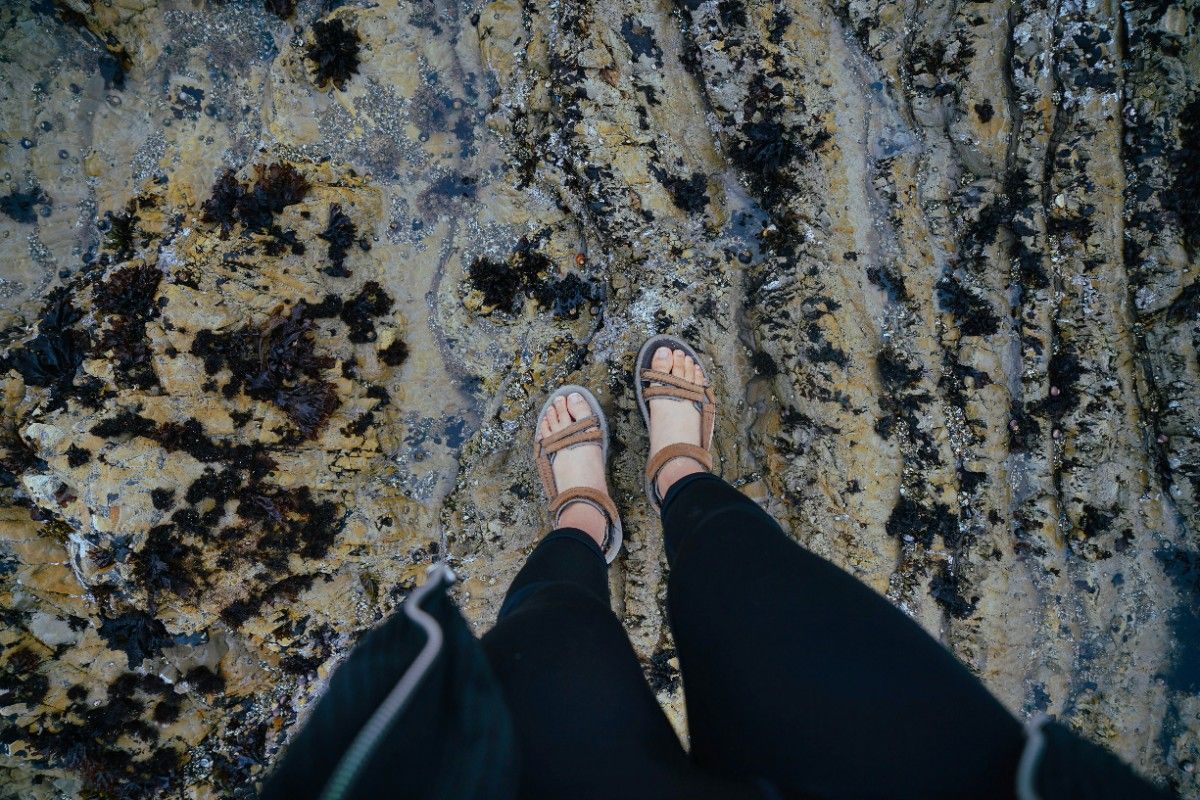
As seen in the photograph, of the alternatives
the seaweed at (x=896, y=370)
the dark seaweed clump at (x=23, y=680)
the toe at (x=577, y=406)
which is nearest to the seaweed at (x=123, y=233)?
the dark seaweed clump at (x=23, y=680)

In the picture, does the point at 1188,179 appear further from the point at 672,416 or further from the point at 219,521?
the point at 219,521

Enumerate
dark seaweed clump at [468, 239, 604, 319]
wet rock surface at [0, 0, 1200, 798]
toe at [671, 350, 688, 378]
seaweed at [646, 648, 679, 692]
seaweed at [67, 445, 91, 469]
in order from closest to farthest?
1. wet rock surface at [0, 0, 1200, 798]
2. seaweed at [67, 445, 91, 469]
3. toe at [671, 350, 688, 378]
4. dark seaweed clump at [468, 239, 604, 319]
5. seaweed at [646, 648, 679, 692]

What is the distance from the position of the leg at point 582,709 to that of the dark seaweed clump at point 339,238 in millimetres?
2443

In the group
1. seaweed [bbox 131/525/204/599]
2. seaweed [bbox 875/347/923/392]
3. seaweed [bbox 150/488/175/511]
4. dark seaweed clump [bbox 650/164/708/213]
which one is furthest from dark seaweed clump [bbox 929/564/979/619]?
seaweed [bbox 150/488/175/511]

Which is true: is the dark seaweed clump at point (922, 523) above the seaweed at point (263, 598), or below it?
above

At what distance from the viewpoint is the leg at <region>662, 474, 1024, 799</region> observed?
5.16 ft

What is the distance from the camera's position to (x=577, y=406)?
12.3ft

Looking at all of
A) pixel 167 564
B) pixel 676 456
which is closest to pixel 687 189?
pixel 676 456

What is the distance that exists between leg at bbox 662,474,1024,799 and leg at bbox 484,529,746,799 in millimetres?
211

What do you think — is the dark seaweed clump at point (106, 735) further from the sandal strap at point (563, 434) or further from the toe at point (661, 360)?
the toe at point (661, 360)

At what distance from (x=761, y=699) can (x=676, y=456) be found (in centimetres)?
174

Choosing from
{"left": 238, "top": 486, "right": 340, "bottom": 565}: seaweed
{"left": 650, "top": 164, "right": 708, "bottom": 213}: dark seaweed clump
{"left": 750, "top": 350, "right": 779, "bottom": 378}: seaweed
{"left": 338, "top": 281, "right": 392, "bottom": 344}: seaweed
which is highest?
{"left": 650, "top": 164, "right": 708, "bottom": 213}: dark seaweed clump

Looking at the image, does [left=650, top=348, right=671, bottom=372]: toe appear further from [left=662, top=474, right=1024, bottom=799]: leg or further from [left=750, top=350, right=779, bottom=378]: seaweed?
[left=662, top=474, right=1024, bottom=799]: leg

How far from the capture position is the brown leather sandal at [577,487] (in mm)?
3527
